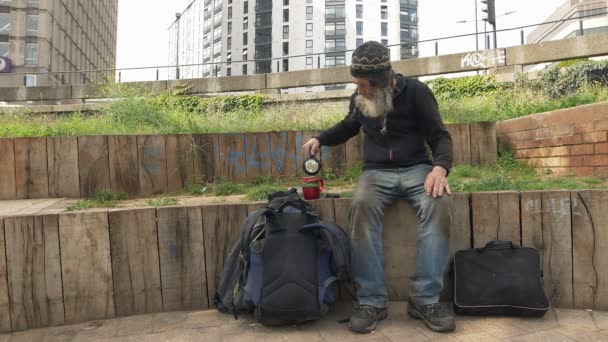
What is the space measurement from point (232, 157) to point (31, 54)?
42027mm

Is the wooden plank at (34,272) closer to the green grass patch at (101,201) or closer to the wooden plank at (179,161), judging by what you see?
the green grass patch at (101,201)

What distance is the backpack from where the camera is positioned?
7.51ft

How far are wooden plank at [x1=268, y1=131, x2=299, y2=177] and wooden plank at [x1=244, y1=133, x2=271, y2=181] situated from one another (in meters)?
0.06

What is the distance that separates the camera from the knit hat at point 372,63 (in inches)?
100

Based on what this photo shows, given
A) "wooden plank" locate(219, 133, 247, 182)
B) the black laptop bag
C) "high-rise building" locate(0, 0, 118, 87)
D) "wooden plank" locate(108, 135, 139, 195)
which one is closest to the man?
the black laptop bag

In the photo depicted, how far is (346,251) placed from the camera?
2.49m

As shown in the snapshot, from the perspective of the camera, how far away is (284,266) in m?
2.31

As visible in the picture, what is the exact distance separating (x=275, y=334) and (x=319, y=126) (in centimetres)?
312

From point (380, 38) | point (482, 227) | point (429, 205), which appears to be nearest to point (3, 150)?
point (429, 205)

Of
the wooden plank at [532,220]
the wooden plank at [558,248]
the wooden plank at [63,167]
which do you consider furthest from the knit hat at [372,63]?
the wooden plank at [63,167]

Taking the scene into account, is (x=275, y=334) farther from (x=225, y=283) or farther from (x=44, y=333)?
(x=44, y=333)

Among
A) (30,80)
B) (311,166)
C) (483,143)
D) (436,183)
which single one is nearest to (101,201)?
(311,166)

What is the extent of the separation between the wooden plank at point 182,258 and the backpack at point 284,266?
0.81ft

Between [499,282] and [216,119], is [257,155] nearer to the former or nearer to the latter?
[216,119]
